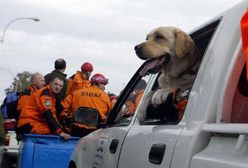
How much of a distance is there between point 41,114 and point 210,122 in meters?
5.12

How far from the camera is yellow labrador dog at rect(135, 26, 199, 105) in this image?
12.6ft

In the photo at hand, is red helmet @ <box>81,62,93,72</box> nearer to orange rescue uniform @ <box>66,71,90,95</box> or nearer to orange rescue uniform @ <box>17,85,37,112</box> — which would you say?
orange rescue uniform @ <box>66,71,90,95</box>

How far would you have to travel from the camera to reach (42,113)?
773 cm

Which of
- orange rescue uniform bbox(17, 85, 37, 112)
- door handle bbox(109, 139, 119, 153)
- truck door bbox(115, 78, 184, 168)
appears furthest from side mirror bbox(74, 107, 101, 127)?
orange rescue uniform bbox(17, 85, 37, 112)

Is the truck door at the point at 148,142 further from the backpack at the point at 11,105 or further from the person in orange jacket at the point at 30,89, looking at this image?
the backpack at the point at 11,105

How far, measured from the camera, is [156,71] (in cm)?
414

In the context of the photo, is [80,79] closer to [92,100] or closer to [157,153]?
[92,100]

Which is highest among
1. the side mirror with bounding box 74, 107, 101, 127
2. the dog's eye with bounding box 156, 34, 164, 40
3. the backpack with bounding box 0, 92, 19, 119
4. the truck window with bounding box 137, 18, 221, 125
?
the dog's eye with bounding box 156, 34, 164, 40

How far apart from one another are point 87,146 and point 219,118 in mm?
2610

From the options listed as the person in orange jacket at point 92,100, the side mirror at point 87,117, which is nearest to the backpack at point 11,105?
the person in orange jacket at point 92,100

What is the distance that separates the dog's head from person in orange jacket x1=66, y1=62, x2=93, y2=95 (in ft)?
14.8

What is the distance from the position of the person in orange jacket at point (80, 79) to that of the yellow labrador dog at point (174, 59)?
462 cm

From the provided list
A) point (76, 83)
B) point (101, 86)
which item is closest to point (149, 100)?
point (101, 86)

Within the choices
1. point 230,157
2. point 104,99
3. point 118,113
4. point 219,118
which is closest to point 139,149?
point 219,118
